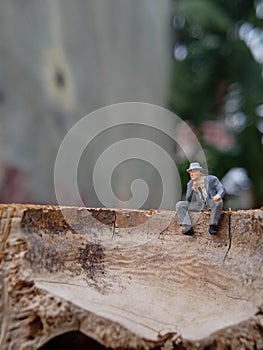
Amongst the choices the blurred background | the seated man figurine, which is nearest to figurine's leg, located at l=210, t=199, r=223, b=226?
the seated man figurine

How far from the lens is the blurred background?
85 cm

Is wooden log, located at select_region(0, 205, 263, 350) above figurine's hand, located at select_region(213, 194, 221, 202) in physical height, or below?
below

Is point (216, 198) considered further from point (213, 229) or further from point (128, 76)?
point (128, 76)

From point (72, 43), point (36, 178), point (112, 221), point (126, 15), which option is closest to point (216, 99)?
point (126, 15)

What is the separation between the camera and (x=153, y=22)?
113cm

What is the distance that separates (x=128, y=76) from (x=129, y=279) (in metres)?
0.85

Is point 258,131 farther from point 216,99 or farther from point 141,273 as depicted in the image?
point 141,273

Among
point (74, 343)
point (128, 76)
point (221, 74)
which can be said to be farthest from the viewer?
point (221, 74)

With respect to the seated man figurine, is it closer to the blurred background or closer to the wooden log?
the wooden log

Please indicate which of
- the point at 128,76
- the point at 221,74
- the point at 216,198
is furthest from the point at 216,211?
Answer: the point at 221,74

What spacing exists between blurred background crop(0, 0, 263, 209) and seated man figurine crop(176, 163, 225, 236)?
454 millimetres

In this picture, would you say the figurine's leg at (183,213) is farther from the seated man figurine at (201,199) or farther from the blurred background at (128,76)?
the blurred background at (128,76)

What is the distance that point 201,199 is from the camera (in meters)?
0.28

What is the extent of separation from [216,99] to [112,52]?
382mm
